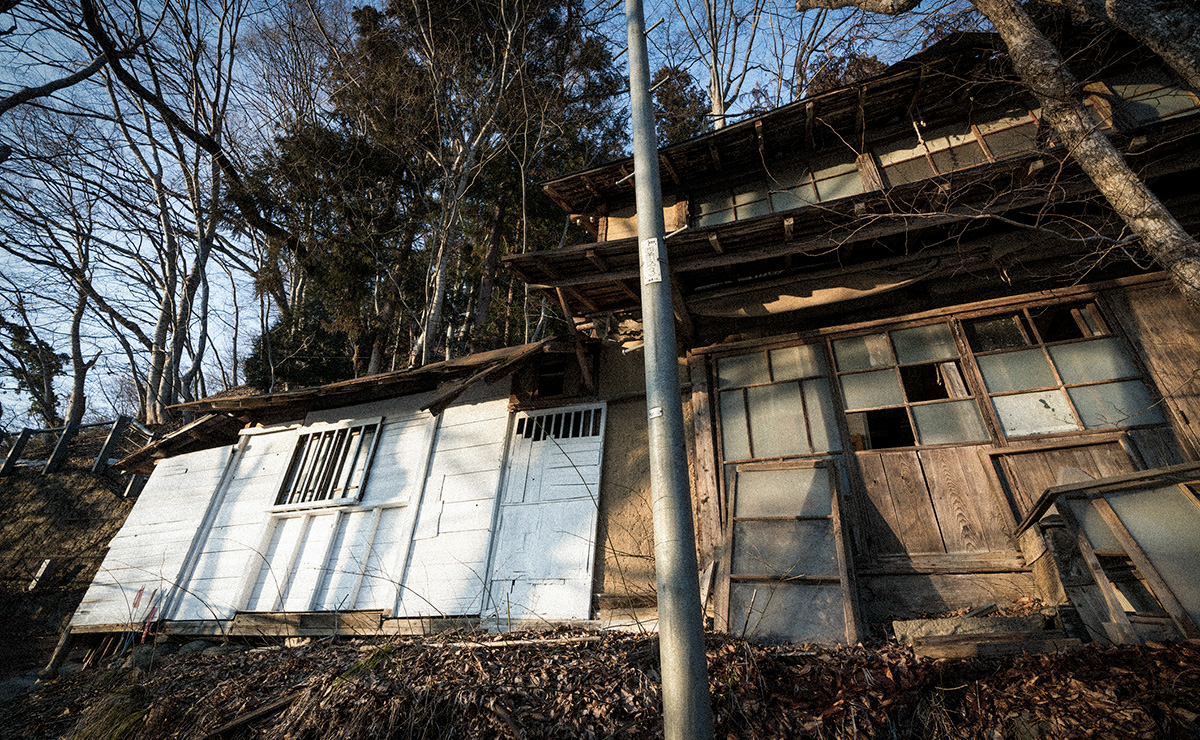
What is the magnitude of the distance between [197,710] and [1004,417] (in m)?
7.90

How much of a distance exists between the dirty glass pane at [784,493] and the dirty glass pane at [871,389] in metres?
1.17

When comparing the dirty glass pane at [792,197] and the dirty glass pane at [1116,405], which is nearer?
the dirty glass pane at [1116,405]

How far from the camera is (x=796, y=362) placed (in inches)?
250

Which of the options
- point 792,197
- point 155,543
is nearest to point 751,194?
point 792,197

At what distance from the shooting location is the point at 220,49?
15.2 metres

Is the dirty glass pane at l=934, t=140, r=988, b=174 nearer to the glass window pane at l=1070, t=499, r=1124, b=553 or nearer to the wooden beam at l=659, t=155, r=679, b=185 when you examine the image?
the wooden beam at l=659, t=155, r=679, b=185

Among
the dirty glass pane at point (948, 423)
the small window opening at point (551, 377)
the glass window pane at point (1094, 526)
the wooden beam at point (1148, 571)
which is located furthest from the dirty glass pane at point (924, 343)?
the small window opening at point (551, 377)

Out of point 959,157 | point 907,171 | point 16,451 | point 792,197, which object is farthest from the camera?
point 16,451

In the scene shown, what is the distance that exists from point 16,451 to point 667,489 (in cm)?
2107

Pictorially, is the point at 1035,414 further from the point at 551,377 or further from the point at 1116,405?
the point at 551,377

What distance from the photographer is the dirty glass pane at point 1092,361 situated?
521 centimetres

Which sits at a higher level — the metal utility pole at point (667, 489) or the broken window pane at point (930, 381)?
the broken window pane at point (930, 381)

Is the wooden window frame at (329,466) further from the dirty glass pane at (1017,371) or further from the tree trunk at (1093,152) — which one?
the tree trunk at (1093,152)

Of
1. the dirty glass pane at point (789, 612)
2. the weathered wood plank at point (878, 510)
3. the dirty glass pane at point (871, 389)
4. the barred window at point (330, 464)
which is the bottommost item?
the dirty glass pane at point (789, 612)
